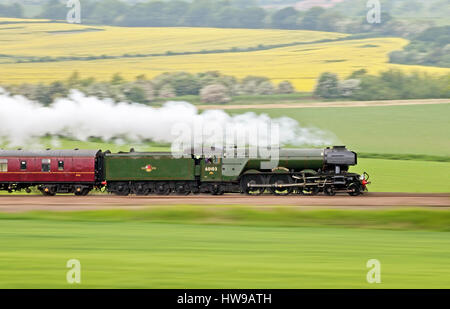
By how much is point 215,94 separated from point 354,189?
65864 millimetres

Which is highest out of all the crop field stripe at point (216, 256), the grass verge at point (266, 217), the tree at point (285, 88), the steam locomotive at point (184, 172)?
the tree at point (285, 88)

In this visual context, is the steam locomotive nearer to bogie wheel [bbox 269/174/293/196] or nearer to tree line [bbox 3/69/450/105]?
bogie wheel [bbox 269/174/293/196]

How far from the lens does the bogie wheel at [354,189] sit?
153ft

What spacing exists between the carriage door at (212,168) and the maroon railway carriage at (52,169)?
7307 millimetres

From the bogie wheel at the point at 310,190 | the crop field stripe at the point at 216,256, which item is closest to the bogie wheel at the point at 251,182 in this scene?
the bogie wheel at the point at 310,190

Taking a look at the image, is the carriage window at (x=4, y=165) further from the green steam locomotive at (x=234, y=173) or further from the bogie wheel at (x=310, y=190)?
the bogie wheel at (x=310, y=190)

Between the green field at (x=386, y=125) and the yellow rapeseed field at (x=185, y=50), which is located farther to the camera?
the yellow rapeseed field at (x=185, y=50)

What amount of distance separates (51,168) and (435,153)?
153 feet

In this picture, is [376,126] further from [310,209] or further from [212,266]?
[212,266]

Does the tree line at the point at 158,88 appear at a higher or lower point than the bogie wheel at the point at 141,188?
higher

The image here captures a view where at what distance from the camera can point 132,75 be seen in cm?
12175

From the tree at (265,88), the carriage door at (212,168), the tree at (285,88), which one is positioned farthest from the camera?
the tree at (285,88)

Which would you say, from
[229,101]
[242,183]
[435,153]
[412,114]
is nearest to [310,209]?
[242,183]

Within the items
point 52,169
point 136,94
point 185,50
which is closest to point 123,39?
point 185,50
